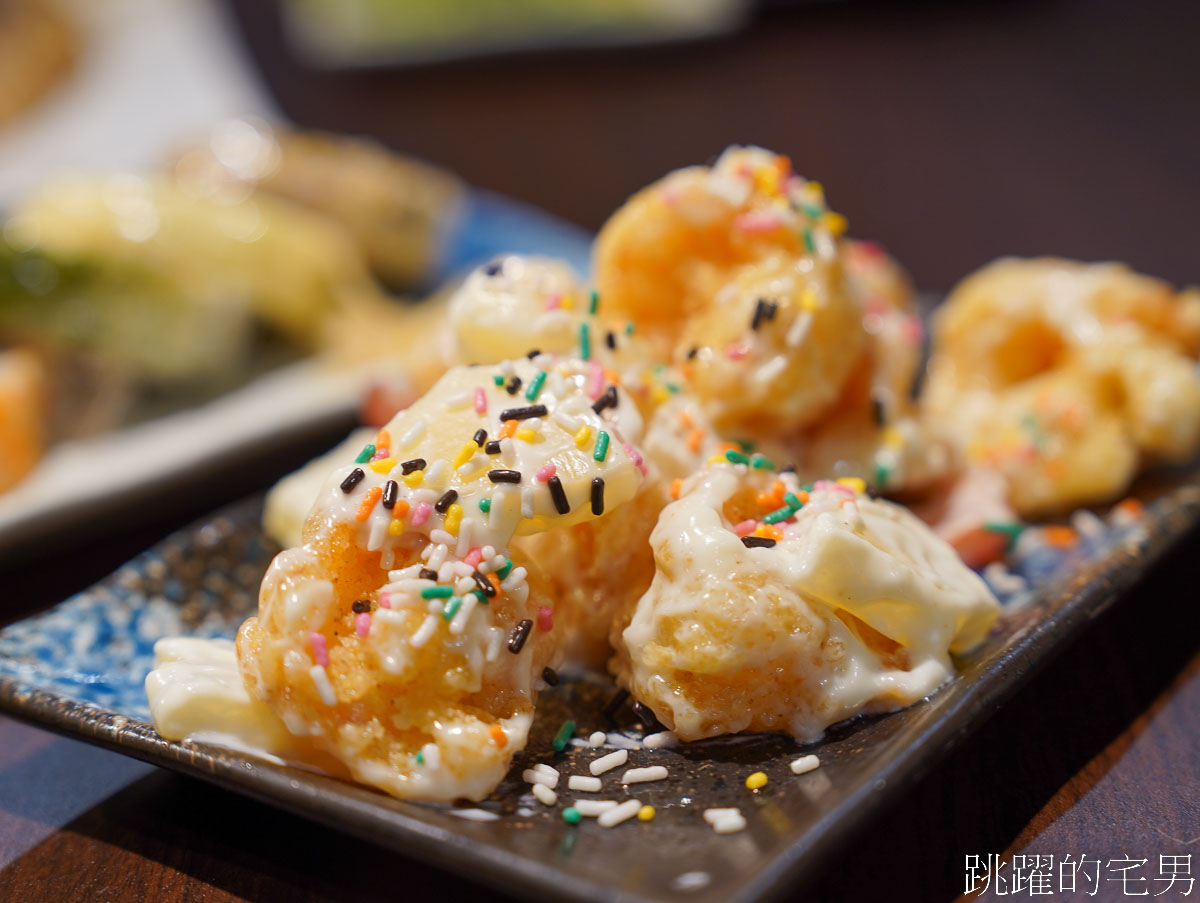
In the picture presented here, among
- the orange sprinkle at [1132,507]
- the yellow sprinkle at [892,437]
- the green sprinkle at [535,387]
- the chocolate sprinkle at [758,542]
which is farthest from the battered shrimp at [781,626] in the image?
the orange sprinkle at [1132,507]

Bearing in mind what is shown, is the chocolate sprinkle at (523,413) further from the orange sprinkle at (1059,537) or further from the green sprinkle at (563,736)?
the orange sprinkle at (1059,537)

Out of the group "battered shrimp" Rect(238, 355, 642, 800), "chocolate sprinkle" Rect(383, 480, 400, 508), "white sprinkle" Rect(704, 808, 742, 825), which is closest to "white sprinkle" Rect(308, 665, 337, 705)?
"battered shrimp" Rect(238, 355, 642, 800)

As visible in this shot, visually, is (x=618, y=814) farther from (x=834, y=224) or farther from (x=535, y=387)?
(x=834, y=224)

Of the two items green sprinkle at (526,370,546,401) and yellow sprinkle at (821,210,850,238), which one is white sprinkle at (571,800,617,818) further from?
yellow sprinkle at (821,210,850,238)

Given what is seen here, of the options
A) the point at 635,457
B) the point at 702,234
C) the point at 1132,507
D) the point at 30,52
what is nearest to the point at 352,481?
the point at 635,457

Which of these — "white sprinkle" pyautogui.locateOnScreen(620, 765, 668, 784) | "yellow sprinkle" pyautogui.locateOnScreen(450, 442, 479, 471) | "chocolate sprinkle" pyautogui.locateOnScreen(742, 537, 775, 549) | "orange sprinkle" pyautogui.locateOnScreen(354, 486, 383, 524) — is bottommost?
"white sprinkle" pyautogui.locateOnScreen(620, 765, 668, 784)

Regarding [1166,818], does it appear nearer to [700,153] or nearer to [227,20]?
[700,153]
